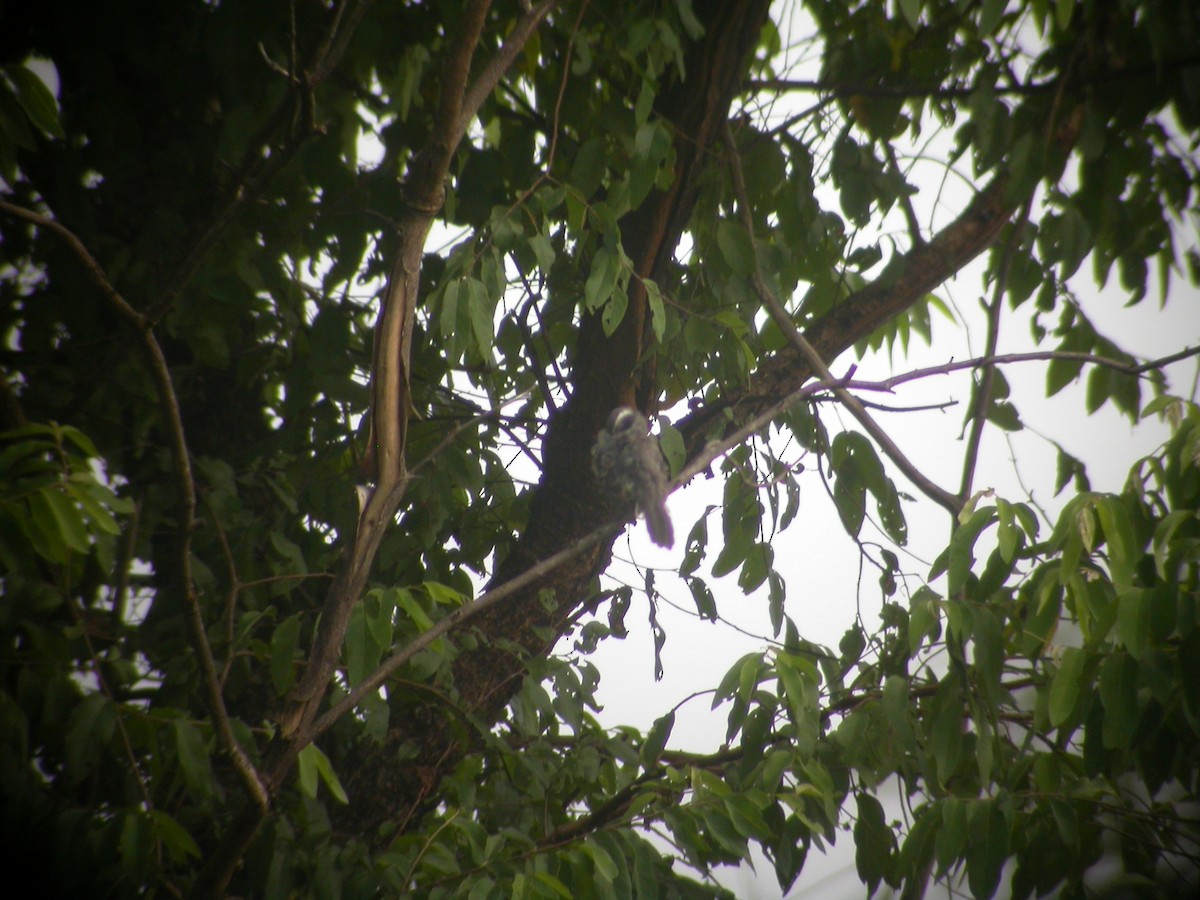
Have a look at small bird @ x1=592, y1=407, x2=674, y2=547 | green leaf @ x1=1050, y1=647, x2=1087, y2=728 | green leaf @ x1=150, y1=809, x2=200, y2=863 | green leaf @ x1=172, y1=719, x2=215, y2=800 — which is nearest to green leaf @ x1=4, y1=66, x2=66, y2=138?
green leaf @ x1=172, y1=719, x2=215, y2=800

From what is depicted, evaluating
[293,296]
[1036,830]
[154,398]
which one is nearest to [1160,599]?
[1036,830]

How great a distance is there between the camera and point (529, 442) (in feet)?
8.64

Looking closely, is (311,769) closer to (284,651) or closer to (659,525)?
(284,651)

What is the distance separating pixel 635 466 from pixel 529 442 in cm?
61

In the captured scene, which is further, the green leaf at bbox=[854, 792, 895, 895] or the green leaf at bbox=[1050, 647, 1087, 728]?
the green leaf at bbox=[854, 792, 895, 895]

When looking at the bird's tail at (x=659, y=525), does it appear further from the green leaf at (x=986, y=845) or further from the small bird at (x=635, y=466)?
the green leaf at (x=986, y=845)

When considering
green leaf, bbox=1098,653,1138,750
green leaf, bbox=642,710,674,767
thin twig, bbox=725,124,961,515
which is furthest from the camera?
thin twig, bbox=725,124,961,515

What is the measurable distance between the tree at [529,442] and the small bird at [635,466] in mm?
54

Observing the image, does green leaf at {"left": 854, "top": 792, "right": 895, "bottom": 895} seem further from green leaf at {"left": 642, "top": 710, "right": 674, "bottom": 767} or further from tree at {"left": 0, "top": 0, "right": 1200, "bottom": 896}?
green leaf at {"left": 642, "top": 710, "right": 674, "bottom": 767}

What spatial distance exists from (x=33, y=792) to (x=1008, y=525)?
2067mm

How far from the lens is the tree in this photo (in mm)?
1503

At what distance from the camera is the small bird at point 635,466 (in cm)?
216

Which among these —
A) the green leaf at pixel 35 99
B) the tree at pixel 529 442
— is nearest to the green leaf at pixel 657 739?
the tree at pixel 529 442

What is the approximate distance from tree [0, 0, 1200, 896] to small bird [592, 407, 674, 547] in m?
0.05
